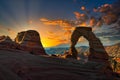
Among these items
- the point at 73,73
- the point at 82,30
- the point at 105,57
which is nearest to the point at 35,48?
the point at 82,30

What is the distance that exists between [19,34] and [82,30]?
32.7 m

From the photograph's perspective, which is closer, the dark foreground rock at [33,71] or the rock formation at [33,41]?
the dark foreground rock at [33,71]

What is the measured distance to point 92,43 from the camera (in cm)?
4434

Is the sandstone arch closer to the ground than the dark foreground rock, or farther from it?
farther from it

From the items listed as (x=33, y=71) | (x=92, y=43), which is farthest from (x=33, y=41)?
(x=33, y=71)

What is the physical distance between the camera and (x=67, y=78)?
1716cm

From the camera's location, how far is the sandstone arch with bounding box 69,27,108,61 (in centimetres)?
4266

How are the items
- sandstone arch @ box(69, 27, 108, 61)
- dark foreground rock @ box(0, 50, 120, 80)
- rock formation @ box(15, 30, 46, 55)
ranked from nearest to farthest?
1. dark foreground rock @ box(0, 50, 120, 80)
2. sandstone arch @ box(69, 27, 108, 61)
3. rock formation @ box(15, 30, 46, 55)

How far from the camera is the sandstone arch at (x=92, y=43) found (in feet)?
140

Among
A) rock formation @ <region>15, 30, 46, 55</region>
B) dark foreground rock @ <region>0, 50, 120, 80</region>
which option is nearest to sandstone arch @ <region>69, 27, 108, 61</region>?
rock formation @ <region>15, 30, 46, 55</region>

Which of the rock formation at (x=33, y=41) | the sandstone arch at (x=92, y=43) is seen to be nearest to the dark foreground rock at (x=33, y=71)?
the sandstone arch at (x=92, y=43)

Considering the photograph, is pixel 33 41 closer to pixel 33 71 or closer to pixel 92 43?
pixel 92 43

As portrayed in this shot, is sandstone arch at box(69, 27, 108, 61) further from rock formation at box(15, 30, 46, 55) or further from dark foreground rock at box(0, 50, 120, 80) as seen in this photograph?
dark foreground rock at box(0, 50, 120, 80)

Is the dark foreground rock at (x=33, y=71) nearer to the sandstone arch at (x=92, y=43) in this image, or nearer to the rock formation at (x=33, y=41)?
the sandstone arch at (x=92, y=43)
